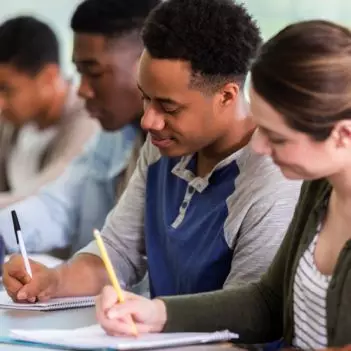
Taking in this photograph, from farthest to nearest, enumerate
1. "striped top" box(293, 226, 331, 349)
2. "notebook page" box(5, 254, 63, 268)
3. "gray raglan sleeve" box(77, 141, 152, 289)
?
"notebook page" box(5, 254, 63, 268)
"gray raglan sleeve" box(77, 141, 152, 289)
"striped top" box(293, 226, 331, 349)

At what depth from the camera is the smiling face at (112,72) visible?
7.84ft

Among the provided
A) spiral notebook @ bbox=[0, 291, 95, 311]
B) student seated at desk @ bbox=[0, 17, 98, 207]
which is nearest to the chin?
spiral notebook @ bbox=[0, 291, 95, 311]

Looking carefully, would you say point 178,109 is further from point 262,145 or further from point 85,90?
point 85,90

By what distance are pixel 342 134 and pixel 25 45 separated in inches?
77.5

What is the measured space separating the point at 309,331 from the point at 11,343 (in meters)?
0.47

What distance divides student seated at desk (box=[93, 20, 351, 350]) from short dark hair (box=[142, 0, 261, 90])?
0.97 ft

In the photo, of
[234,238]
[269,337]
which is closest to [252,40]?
[234,238]

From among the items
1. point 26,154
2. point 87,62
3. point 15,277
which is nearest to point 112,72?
point 87,62

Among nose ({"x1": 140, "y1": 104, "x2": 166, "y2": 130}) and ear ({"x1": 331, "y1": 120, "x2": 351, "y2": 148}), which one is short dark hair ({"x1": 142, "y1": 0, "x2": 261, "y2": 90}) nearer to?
nose ({"x1": 140, "y1": 104, "x2": 166, "y2": 130})

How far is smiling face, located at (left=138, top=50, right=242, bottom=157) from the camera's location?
5.40 feet

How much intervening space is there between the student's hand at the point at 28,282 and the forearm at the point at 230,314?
1.30 feet

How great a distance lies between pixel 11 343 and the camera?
1439mm

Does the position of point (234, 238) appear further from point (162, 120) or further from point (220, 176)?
point (162, 120)

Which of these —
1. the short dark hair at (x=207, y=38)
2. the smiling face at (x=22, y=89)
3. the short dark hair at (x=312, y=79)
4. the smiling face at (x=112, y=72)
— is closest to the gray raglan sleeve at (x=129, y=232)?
the short dark hair at (x=207, y=38)
